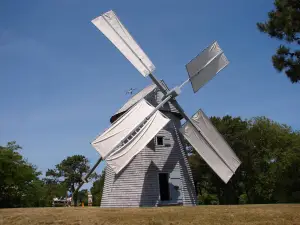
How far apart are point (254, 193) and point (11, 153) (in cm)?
2725

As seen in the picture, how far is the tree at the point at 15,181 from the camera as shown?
882 inches

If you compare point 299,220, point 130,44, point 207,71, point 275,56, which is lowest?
point 299,220

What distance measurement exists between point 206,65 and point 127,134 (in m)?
7.05

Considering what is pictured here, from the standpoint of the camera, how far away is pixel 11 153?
76.0 feet

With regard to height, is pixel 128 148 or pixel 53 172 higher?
pixel 53 172

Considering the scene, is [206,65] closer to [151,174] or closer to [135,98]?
[135,98]

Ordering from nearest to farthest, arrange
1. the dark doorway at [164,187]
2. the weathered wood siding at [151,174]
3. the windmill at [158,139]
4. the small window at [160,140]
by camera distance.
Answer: the windmill at [158,139], the weathered wood siding at [151,174], the dark doorway at [164,187], the small window at [160,140]

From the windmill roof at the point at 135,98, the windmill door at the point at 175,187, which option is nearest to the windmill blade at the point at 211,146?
the windmill door at the point at 175,187

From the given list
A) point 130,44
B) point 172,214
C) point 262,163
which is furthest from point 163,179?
point 262,163

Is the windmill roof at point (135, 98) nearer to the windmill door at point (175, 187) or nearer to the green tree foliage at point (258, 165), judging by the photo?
the windmill door at point (175, 187)

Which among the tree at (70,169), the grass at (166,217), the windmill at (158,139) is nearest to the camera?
the grass at (166,217)

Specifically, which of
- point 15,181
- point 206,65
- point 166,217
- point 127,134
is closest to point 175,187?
point 127,134

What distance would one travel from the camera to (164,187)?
17.3 metres

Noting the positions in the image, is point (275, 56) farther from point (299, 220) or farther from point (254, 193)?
point (254, 193)
